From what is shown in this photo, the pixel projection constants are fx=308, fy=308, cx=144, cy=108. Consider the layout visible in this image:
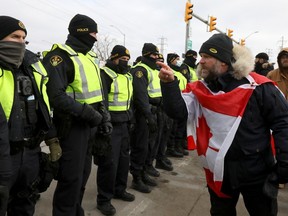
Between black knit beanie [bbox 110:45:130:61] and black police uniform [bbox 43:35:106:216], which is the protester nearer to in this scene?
black police uniform [bbox 43:35:106:216]

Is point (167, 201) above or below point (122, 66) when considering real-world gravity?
below

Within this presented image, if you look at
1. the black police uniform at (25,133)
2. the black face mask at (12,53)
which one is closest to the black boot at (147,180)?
the black police uniform at (25,133)

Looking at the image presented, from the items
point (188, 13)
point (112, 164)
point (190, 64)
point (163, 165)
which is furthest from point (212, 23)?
point (112, 164)

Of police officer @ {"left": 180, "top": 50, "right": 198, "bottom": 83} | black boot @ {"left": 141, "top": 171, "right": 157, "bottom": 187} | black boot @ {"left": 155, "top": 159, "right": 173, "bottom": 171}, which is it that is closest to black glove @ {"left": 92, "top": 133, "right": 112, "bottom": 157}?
black boot @ {"left": 141, "top": 171, "right": 157, "bottom": 187}

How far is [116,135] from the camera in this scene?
388 cm

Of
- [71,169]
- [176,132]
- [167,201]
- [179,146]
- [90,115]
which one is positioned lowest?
[167,201]

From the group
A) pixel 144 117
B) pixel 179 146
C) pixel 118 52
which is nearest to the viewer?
pixel 118 52

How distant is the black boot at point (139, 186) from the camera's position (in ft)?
14.8

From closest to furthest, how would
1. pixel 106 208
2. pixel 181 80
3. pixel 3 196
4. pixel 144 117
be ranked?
pixel 3 196 < pixel 106 208 < pixel 144 117 < pixel 181 80

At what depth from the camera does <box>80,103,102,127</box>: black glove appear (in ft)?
9.32

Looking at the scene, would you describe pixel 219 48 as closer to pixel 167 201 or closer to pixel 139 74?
pixel 139 74

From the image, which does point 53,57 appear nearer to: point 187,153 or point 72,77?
point 72,77

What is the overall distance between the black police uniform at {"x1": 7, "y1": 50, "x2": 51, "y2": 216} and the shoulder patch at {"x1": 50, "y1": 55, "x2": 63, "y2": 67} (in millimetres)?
262

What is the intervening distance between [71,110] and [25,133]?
0.53 meters
